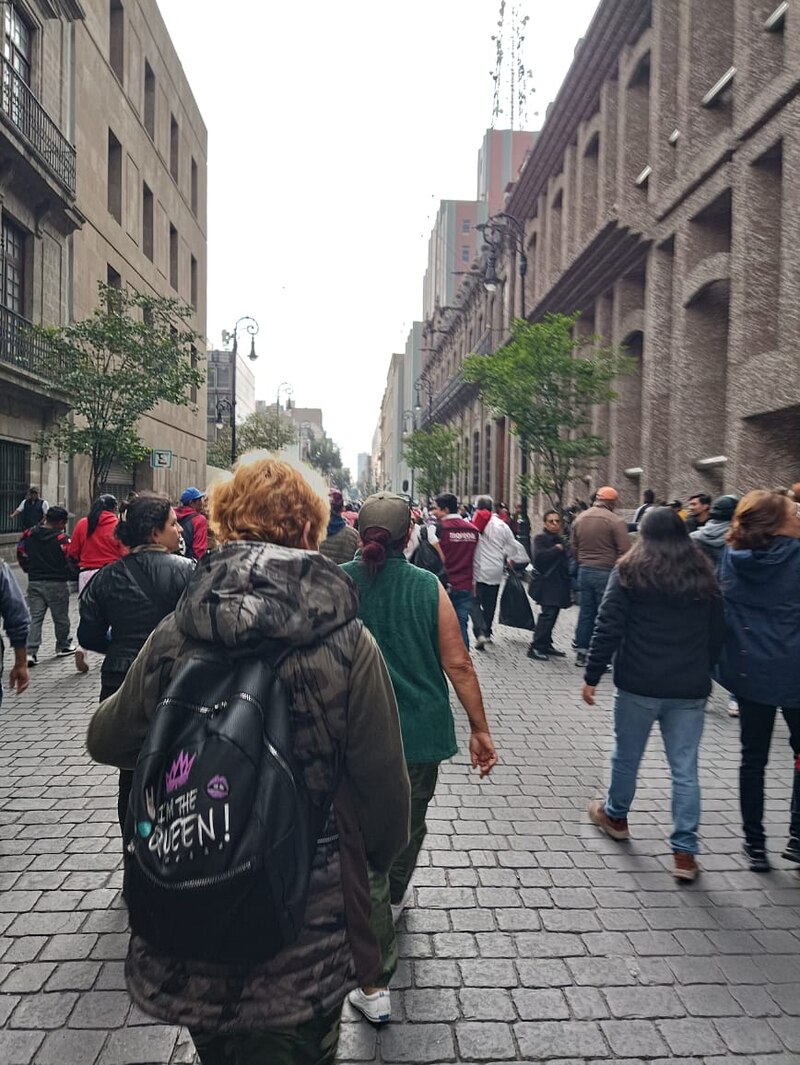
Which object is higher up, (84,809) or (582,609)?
(582,609)

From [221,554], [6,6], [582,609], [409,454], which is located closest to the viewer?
[221,554]

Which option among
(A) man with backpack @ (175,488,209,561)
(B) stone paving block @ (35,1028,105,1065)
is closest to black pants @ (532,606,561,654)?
(A) man with backpack @ (175,488,209,561)

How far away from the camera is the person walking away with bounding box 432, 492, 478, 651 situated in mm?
8875

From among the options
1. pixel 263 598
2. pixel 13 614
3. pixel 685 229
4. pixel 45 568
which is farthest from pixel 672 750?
pixel 685 229

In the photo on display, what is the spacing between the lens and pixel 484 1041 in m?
2.81

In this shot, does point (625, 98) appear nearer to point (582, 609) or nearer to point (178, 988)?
point (582, 609)

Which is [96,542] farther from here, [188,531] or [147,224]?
[147,224]

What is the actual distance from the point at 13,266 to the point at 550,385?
11.6 m

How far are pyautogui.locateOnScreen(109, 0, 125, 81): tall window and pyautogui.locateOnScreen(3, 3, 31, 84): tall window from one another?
661cm

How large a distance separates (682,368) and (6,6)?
15.2m

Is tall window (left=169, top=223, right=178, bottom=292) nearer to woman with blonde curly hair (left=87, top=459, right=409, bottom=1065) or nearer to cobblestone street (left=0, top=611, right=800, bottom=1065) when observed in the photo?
cobblestone street (left=0, top=611, right=800, bottom=1065)

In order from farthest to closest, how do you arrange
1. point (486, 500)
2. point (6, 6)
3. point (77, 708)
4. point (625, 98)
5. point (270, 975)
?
point (625, 98) < point (6, 6) < point (486, 500) < point (77, 708) < point (270, 975)

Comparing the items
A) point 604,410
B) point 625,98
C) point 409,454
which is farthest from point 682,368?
point 409,454

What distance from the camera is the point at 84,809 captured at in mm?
4863
